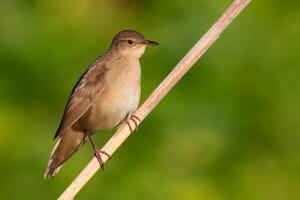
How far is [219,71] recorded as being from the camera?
9195 mm

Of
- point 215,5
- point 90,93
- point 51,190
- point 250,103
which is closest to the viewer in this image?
point 90,93

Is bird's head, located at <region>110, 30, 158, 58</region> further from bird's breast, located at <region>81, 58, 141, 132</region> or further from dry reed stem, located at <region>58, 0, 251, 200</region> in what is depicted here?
dry reed stem, located at <region>58, 0, 251, 200</region>

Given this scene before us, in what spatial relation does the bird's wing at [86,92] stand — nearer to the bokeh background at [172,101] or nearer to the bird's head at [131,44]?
the bird's head at [131,44]

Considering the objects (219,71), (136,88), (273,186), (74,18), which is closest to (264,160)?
(273,186)

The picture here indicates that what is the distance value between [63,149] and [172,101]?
4.91 ft

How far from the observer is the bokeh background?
8453mm

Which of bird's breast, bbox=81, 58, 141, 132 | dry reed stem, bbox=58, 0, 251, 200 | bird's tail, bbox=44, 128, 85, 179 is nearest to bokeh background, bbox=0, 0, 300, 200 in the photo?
bird's tail, bbox=44, 128, 85, 179

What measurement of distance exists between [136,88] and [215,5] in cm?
236

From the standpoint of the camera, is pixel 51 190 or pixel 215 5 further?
pixel 215 5

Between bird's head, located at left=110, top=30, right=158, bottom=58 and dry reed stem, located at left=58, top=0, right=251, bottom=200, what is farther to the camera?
bird's head, located at left=110, top=30, right=158, bottom=58

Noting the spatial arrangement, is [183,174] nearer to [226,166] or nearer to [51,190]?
[226,166]

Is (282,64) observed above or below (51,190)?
above

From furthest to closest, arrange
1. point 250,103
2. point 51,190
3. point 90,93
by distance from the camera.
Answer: point 250,103, point 51,190, point 90,93

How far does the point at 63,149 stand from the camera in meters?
7.70
